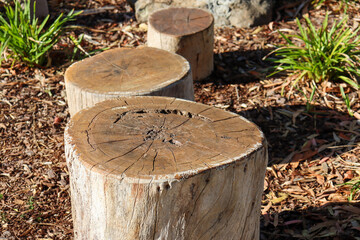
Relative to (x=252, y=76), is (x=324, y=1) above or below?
above

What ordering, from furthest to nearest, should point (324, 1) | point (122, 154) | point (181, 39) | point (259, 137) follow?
point (324, 1), point (181, 39), point (259, 137), point (122, 154)

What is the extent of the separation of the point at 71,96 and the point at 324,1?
12.3 feet

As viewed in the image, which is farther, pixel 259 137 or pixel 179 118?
pixel 179 118

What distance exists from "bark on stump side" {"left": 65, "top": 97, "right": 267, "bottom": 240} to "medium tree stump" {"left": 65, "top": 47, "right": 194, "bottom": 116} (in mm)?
697

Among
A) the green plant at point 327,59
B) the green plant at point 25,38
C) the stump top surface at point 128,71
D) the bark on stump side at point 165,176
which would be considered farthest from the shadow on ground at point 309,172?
the green plant at point 25,38

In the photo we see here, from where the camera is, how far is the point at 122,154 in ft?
7.70

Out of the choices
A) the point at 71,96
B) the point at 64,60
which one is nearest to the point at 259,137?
the point at 71,96

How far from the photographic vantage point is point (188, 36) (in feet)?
15.4

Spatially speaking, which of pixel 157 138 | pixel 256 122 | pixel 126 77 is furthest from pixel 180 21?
pixel 157 138

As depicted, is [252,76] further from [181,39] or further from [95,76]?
[95,76]

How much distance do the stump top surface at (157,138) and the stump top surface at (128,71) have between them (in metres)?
0.54

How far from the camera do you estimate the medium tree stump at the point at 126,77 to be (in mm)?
3373

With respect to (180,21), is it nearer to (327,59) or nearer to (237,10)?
(237,10)

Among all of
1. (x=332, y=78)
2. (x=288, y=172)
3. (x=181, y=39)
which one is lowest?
(x=288, y=172)
